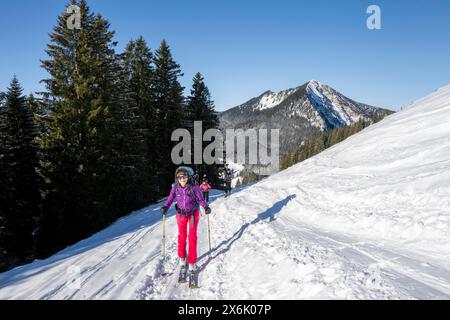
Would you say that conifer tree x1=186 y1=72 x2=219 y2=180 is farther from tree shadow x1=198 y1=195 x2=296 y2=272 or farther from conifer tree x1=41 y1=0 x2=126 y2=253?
tree shadow x1=198 y1=195 x2=296 y2=272

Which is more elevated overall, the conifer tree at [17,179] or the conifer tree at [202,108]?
the conifer tree at [202,108]

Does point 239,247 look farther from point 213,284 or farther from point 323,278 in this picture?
point 323,278

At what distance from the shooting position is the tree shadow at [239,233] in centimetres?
797

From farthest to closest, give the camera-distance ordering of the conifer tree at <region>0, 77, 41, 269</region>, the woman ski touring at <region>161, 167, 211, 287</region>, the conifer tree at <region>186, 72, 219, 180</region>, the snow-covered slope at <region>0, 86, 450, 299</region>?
the conifer tree at <region>186, 72, 219, 180</region> < the conifer tree at <region>0, 77, 41, 269</region> < the woman ski touring at <region>161, 167, 211, 287</region> < the snow-covered slope at <region>0, 86, 450, 299</region>

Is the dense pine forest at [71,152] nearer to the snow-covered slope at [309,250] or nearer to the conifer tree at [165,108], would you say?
the conifer tree at [165,108]

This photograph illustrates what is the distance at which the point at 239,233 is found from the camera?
1000cm

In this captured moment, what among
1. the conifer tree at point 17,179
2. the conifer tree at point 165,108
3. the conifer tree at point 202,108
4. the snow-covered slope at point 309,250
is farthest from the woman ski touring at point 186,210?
the conifer tree at point 202,108

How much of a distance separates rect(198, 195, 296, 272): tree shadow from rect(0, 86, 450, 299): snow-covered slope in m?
0.04

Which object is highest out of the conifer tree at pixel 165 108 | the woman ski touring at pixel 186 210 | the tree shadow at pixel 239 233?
the conifer tree at pixel 165 108

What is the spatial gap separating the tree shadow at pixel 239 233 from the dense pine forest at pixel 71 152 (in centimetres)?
1168

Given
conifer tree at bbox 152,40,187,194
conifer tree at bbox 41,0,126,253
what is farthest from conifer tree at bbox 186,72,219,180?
conifer tree at bbox 41,0,126,253

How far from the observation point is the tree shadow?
7.97 meters

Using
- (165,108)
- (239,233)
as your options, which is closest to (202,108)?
(165,108)
